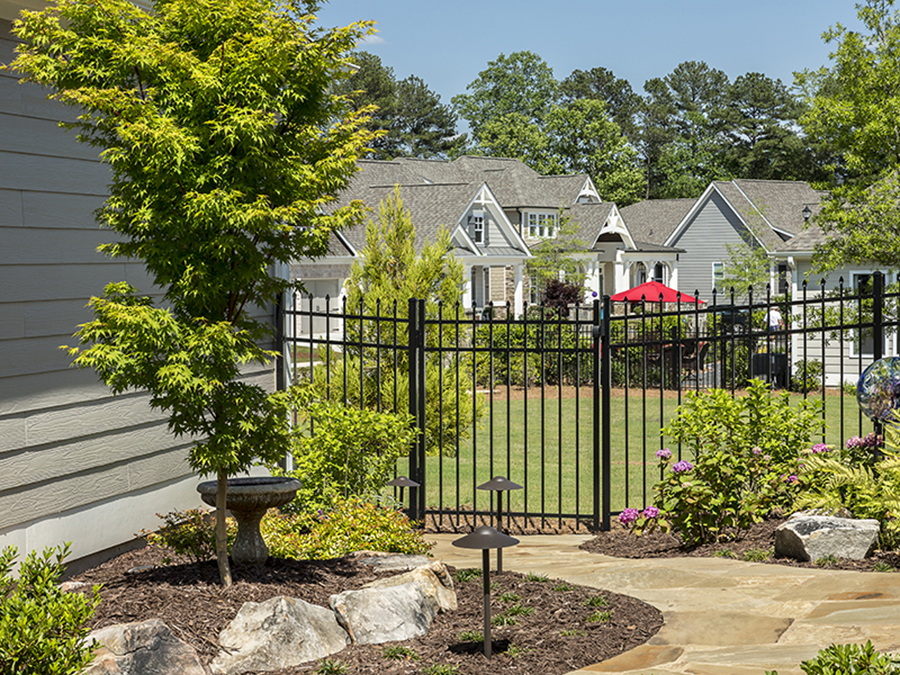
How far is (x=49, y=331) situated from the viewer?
19.3 feet

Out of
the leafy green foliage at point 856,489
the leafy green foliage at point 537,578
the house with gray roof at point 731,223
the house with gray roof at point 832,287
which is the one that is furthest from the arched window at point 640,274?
the leafy green foliage at point 537,578

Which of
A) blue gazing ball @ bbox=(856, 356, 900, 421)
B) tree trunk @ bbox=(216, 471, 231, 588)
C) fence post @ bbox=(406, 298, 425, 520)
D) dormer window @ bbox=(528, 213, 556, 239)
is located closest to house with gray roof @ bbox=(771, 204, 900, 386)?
blue gazing ball @ bbox=(856, 356, 900, 421)

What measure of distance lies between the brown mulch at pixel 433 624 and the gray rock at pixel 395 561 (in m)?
0.09

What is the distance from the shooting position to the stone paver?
13.6 feet

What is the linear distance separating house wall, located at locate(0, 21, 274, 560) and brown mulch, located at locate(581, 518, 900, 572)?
3777 millimetres

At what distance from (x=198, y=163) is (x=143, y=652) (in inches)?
98.4

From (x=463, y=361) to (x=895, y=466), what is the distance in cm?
626

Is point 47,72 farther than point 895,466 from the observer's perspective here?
No

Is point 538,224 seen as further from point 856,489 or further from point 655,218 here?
point 856,489

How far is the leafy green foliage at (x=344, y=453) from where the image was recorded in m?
7.12

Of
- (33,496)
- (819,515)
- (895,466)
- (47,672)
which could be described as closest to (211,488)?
(33,496)

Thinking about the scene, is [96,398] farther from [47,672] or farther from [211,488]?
[47,672]

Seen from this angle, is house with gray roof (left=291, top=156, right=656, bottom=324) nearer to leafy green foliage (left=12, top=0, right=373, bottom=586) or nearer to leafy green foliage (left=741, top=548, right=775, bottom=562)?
leafy green foliage (left=741, top=548, right=775, bottom=562)

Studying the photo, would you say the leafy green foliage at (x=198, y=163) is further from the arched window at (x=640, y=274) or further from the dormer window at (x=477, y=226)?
the arched window at (x=640, y=274)
